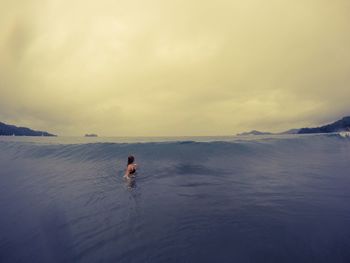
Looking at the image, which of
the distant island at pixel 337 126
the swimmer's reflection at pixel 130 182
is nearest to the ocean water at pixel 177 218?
the swimmer's reflection at pixel 130 182

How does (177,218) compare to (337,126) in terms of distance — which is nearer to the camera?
(177,218)

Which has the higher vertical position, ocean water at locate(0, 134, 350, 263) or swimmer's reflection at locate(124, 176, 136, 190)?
swimmer's reflection at locate(124, 176, 136, 190)

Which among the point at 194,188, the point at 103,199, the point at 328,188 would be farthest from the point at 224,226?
the point at 328,188

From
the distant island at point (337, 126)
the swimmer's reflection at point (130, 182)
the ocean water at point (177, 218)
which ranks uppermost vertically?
the distant island at point (337, 126)

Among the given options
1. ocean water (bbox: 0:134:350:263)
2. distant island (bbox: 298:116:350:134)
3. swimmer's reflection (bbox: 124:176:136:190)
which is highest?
distant island (bbox: 298:116:350:134)

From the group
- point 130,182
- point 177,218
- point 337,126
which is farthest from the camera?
point 337,126

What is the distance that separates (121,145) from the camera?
77.9ft

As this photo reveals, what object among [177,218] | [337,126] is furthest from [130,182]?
[337,126]

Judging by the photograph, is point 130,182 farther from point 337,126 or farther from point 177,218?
point 337,126

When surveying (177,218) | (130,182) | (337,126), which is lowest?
(177,218)

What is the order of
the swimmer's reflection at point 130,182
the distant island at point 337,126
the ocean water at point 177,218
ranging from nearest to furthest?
the ocean water at point 177,218
the swimmer's reflection at point 130,182
the distant island at point 337,126

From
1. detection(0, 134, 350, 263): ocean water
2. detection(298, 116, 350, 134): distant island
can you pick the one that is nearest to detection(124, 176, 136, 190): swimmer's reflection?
detection(0, 134, 350, 263): ocean water

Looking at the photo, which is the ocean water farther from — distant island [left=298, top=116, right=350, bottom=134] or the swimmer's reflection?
distant island [left=298, top=116, right=350, bottom=134]

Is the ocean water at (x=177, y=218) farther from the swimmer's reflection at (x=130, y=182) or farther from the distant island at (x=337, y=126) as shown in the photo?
the distant island at (x=337, y=126)
